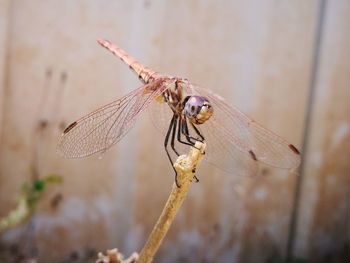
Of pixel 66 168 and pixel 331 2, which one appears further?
pixel 331 2

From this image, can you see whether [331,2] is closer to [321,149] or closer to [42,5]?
[321,149]

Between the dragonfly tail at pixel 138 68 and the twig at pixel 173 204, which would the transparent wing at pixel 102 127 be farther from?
the twig at pixel 173 204

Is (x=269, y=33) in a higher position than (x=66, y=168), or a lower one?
higher

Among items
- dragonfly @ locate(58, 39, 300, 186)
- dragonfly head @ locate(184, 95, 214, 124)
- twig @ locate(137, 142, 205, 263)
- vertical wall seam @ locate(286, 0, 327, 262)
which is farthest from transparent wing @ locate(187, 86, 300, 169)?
vertical wall seam @ locate(286, 0, 327, 262)

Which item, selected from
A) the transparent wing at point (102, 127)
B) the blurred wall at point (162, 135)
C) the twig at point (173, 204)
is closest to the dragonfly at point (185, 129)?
the transparent wing at point (102, 127)

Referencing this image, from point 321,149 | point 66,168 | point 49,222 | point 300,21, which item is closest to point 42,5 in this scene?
point 66,168

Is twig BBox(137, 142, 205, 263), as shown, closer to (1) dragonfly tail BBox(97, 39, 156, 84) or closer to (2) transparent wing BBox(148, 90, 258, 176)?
(2) transparent wing BBox(148, 90, 258, 176)
